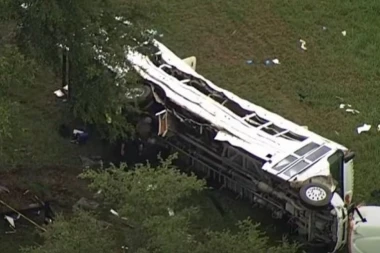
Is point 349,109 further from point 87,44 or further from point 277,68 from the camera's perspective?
point 87,44

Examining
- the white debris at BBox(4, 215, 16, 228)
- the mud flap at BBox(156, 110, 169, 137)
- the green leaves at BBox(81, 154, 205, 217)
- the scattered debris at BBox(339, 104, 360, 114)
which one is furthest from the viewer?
the scattered debris at BBox(339, 104, 360, 114)

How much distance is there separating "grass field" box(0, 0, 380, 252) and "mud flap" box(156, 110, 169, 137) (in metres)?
1.05

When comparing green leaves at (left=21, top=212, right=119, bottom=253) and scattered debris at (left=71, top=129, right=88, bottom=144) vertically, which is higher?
scattered debris at (left=71, top=129, right=88, bottom=144)

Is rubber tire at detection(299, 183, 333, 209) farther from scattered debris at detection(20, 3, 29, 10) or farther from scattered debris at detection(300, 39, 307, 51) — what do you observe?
scattered debris at detection(300, 39, 307, 51)

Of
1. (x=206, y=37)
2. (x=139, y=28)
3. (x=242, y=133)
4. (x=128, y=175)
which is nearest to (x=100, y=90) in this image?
(x=139, y=28)

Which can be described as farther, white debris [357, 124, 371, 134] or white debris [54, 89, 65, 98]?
white debris [357, 124, 371, 134]

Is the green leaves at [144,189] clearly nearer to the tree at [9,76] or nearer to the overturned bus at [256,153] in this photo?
the tree at [9,76]

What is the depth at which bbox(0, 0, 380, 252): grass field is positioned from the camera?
1240 centimetres

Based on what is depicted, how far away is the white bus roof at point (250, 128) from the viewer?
36.6ft

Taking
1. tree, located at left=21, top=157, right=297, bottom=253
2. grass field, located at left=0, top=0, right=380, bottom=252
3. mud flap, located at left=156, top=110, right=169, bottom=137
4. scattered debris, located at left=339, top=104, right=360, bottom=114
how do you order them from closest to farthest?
tree, located at left=21, top=157, right=297, bottom=253
mud flap, located at left=156, top=110, right=169, bottom=137
grass field, located at left=0, top=0, right=380, bottom=252
scattered debris, located at left=339, top=104, right=360, bottom=114

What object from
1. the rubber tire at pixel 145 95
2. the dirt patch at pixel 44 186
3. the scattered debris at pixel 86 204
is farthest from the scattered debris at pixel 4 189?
the rubber tire at pixel 145 95

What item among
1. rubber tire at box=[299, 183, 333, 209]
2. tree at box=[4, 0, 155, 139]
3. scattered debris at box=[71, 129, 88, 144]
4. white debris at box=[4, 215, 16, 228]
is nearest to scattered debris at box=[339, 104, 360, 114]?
rubber tire at box=[299, 183, 333, 209]

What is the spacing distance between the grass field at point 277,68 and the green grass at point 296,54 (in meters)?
0.02

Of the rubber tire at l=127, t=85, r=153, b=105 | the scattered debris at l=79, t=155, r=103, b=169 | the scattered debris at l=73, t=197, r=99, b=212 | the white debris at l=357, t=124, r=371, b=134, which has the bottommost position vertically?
the scattered debris at l=73, t=197, r=99, b=212
